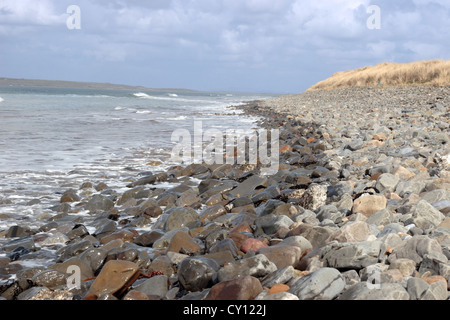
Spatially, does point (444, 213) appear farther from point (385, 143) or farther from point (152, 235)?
point (385, 143)

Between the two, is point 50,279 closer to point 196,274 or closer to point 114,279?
point 114,279

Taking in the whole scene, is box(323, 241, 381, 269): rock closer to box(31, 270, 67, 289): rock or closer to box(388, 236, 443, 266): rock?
box(388, 236, 443, 266): rock

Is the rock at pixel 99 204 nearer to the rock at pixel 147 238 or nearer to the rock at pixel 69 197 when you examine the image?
the rock at pixel 69 197

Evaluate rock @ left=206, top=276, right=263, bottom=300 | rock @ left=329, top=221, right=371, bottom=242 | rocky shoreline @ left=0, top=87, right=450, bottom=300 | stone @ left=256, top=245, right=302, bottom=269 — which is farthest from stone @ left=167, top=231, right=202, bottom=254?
rock @ left=329, top=221, right=371, bottom=242

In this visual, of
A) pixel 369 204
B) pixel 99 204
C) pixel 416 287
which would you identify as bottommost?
pixel 99 204

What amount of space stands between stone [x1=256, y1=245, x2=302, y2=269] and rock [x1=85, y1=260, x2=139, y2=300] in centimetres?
115

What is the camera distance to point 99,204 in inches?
242

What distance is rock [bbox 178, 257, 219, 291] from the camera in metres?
3.17

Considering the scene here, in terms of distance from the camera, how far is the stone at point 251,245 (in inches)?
151

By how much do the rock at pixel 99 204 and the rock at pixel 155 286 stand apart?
2982mm

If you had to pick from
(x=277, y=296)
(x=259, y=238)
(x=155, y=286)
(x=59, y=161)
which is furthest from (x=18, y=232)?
(x=59, y=161)

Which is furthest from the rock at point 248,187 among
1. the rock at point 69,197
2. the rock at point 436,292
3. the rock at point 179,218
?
the rock at point 436,292

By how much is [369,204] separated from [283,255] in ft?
4.71
